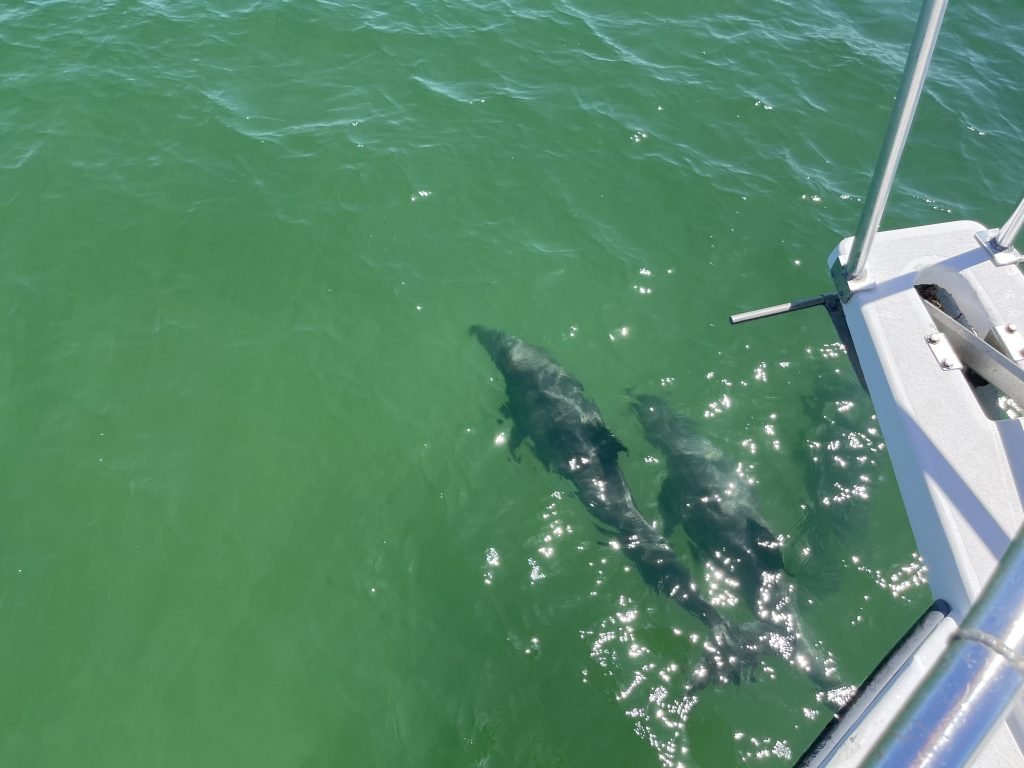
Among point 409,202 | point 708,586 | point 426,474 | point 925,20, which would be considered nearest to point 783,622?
point 708,586

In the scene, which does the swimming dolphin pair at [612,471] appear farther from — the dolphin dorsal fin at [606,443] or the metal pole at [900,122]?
the metal pole at [900,122]

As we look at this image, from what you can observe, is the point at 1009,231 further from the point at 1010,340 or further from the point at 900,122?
the point at 900,122

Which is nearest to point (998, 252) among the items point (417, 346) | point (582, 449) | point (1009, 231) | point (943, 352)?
point (1009, 231)

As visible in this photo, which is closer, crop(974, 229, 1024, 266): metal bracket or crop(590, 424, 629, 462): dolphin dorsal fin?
crop(974, 229, 1024, 266): metal bracket

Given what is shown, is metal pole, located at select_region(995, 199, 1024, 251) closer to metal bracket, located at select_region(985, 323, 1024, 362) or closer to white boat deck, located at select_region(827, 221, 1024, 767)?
white boat deck, located at select_region(827, 221, 1024, 767)

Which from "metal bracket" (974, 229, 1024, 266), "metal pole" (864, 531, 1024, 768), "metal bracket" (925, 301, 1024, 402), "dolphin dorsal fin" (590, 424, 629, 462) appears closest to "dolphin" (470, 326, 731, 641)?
"dolphin dorsal fin" (590, 424, 629, 462)

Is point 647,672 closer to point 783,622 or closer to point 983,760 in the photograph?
point 783,622
